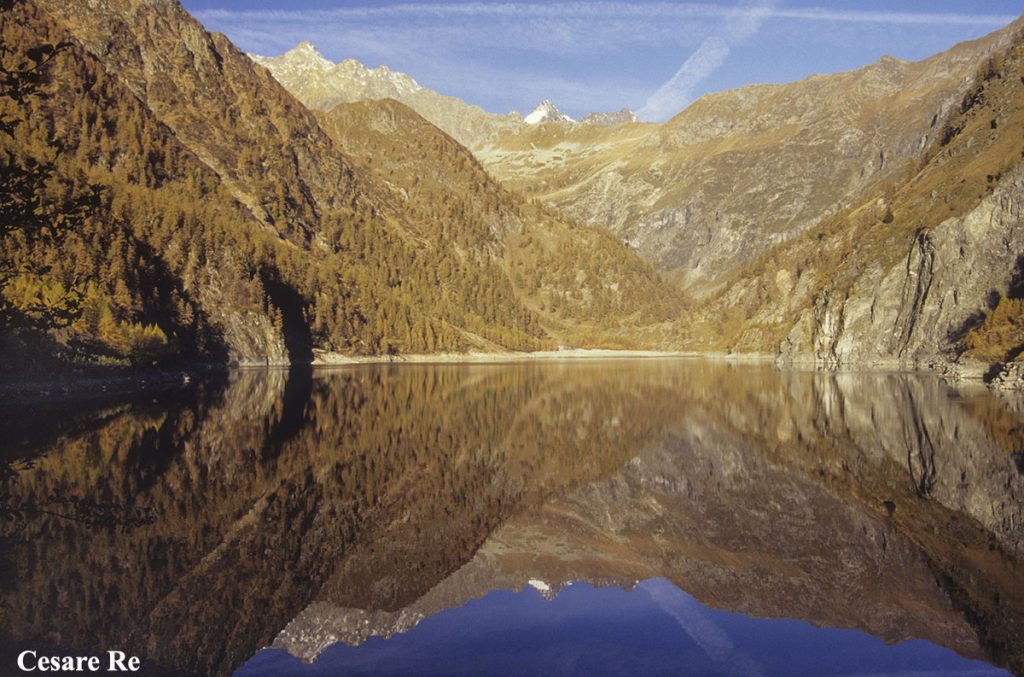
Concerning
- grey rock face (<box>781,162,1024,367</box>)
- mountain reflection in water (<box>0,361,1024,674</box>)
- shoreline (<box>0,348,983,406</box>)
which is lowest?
shoreline (<box>0,348,983,406</box>)

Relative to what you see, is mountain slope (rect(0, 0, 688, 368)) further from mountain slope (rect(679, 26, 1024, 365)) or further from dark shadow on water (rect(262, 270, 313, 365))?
mountain slope (rect(679, 26, 1024, 365))

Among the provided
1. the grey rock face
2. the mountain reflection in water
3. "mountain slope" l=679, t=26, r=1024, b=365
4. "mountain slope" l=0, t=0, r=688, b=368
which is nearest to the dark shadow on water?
"mountain slope" l=0, t=0, r=688, b=368

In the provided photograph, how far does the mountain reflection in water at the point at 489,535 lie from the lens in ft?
44.8

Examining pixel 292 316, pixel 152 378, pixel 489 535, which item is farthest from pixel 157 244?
pixel 489 535

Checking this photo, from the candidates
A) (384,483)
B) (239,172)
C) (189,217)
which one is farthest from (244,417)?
(239,172)

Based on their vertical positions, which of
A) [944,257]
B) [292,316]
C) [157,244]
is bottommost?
[292,316]

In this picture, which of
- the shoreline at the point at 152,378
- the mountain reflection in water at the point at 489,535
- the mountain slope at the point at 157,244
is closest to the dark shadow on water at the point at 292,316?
the mountain slope at the point at 157,244

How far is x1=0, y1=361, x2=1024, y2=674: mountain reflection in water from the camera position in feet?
44.8

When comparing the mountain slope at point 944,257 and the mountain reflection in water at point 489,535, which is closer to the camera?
the mountain reflection in water at point 489,535

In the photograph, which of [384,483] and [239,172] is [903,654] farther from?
[239,172]

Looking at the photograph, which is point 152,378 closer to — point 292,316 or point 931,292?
point 292,316

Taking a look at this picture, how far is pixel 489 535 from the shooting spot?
70.2 feet

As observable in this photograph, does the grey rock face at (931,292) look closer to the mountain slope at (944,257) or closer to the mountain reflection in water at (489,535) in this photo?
the mountain slope at (944,257)

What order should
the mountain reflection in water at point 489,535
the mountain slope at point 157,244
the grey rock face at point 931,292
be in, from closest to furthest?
the mountain reflection in water at point 489,535
the mountain slope at point 157,244
the grey rock face at point 931,292
